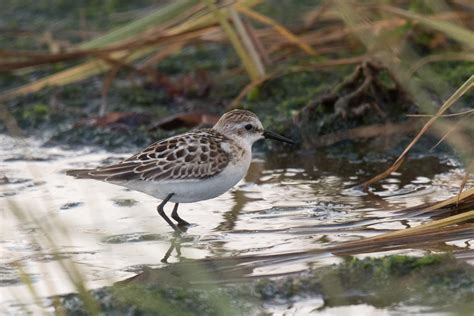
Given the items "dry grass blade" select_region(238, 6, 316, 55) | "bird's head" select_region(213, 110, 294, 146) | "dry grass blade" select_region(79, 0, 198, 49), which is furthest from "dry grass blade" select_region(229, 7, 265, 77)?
"bird's head" select_region(213, 110, 294, 146)

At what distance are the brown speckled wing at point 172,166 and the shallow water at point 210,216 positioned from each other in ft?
0.99

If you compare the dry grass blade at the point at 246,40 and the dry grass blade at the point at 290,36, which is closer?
the dry grass blade at the point at 246,40

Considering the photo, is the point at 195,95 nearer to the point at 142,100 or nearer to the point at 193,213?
the point at 142,100

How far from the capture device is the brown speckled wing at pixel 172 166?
685 cm

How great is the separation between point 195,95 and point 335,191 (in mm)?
2842

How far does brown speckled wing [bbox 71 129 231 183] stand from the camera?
6.85 metres

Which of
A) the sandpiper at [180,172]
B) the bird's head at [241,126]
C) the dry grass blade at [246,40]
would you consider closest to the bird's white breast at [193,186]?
the sandpiper at [180,172]

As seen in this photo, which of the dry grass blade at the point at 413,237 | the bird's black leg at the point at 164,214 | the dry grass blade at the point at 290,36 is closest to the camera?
the dry grass blade at the point at 413,237

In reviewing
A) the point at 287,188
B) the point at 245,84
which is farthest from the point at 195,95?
the point at 287,188

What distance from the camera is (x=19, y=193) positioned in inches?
309

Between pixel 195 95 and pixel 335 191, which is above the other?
pixel 195 95

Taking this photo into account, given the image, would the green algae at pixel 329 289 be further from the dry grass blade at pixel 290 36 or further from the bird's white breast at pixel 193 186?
the dry grass blade at pixel 290 36

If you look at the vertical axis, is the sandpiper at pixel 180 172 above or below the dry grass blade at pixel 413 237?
above

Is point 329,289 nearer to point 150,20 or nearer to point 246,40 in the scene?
point 246,40
